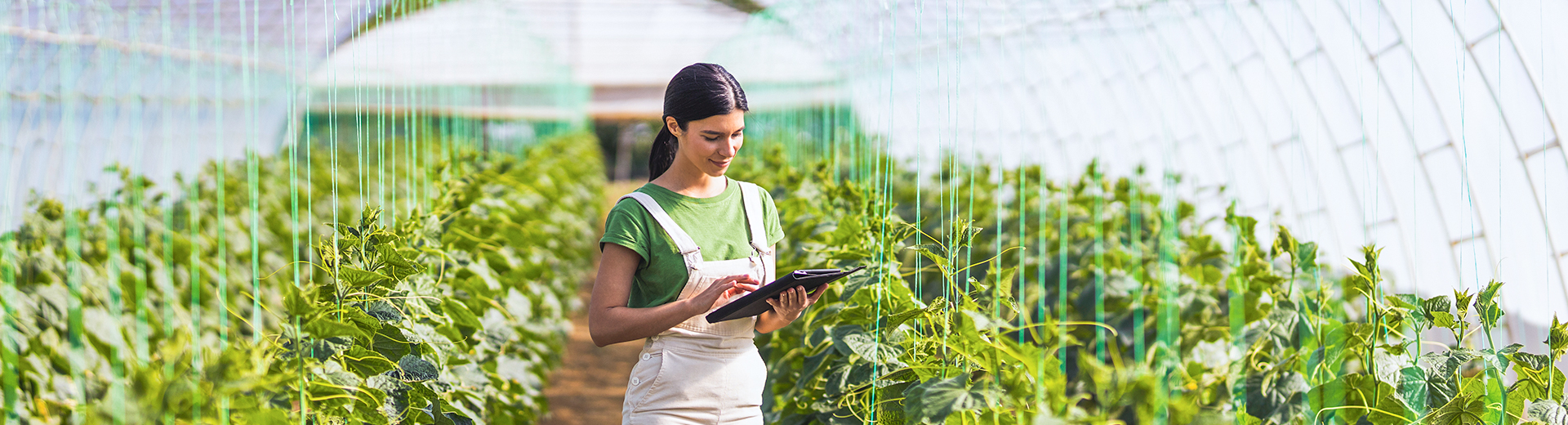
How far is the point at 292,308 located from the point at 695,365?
656 mm

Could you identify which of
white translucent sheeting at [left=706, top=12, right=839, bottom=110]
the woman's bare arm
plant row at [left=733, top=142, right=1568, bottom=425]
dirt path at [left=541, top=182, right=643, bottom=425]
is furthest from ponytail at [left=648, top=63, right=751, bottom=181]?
white translucent sheeting at [left=706, top=12, right=839, bottom=110]

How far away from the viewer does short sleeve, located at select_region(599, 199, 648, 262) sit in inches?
69.0

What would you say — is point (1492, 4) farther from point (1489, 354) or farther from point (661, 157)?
point (661, 157)

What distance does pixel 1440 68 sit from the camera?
13.4ft

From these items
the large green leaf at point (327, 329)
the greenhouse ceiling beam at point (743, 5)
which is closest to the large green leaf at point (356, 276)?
the large green leaf at point (327, 329)

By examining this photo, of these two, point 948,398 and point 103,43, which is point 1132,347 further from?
point 103,43

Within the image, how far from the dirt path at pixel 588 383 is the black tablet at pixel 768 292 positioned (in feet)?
9.20

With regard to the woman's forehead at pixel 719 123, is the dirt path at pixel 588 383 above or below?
below

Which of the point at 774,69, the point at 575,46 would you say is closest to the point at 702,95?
the point at 774,69

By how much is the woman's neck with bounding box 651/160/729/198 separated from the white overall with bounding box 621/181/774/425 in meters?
0.07

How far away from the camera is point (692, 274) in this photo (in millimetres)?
1783

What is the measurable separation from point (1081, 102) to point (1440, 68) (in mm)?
3469

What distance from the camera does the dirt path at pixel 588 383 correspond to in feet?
15.3

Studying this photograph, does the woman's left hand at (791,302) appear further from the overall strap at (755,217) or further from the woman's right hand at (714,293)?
the overall strap at (755,217)
